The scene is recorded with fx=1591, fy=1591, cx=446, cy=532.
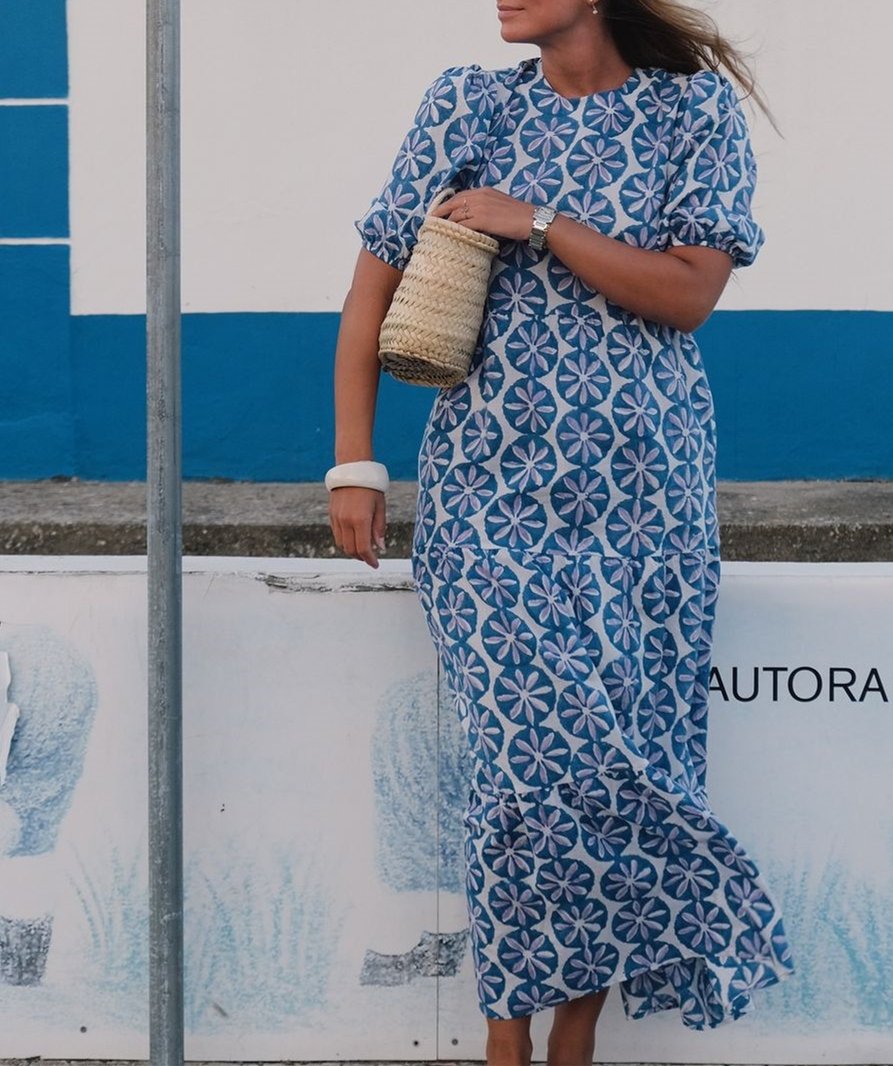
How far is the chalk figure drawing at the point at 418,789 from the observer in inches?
103

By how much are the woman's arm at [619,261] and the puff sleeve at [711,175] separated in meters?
0.03

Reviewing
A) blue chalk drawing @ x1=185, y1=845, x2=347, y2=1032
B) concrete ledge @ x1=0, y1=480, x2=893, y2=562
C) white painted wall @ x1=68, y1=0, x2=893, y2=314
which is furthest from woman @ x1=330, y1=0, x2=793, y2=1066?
white painted wall @ x1=68, y1=0, x2=893, y2=314

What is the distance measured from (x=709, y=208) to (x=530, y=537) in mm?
520

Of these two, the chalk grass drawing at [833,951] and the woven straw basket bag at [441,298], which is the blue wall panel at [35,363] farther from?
the chalk grass drawing at [833,951]

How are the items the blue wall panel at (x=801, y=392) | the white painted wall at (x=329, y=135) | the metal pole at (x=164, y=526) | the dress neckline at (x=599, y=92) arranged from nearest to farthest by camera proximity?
the metal pole at (x=164, y=526)
the dress neckline at (x=599, y=92)
the white painted wall at (x=329, y=135)
the blue wall panel at (x=801, y=392)

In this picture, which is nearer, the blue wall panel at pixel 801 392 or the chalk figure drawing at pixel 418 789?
the chalk figure drawing at pixel 418 789

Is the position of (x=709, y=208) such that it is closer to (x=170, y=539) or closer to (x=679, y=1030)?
(x=170, y=539)

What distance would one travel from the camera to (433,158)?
227cm

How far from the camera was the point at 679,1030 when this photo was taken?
271cm

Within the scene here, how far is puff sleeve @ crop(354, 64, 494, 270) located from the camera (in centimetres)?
226

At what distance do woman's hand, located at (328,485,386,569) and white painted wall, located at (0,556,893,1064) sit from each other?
288 millimetres

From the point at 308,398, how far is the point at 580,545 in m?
2.31

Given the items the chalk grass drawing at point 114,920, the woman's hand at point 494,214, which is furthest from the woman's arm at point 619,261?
the chalk grass drawing at point 114,920

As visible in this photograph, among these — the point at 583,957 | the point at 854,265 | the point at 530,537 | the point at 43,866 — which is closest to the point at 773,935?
the point at 583,957
